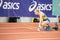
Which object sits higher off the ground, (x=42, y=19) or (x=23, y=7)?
(x=23, y=7)

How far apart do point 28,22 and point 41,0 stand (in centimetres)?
152

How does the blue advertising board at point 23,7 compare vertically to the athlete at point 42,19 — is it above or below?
above

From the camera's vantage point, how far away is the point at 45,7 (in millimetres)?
2887

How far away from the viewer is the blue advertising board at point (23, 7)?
2829 millimetres

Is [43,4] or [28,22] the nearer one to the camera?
[43,4]

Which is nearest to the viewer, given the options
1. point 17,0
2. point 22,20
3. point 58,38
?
point 58,38

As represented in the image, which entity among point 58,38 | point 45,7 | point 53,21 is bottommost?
point 58,38

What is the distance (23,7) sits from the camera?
2.92 m

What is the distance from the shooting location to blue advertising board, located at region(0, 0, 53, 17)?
2829mm

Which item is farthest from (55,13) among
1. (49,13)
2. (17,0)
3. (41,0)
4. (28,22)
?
(28,22)

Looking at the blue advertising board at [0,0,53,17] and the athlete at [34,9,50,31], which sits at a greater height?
the blue advertising board at [0,0,53,17]

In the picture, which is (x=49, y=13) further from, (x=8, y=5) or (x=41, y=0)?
(x=8, y=5)

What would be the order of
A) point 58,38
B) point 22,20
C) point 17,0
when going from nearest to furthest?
point 58,38
point 17,0
point 22,20

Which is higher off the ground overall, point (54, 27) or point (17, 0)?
point (17, 0)
